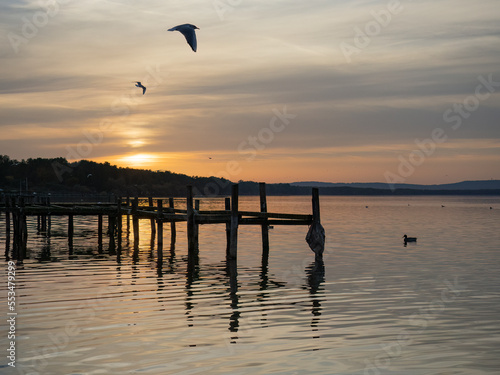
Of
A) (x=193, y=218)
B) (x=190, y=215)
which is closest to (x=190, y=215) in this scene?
(x=190, y=215)

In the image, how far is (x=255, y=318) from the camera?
14203 mm

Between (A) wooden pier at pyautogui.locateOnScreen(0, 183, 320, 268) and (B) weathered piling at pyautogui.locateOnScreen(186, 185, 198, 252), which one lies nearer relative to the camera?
(A) wooden pier at pyautogui.locateOnScreen(0, 183, 320, 268)

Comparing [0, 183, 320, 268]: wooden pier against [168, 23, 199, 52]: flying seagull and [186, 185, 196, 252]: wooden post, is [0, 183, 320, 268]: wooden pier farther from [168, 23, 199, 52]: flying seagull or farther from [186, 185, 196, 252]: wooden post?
[168, 23, 199, 52]: flying seagull

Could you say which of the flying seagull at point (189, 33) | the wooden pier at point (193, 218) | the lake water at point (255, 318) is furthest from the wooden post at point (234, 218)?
the flying seagull at point (189, 33)

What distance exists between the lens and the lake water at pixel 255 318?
10539mm

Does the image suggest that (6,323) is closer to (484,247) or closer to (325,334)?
(325,334)

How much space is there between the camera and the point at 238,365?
1037 cm

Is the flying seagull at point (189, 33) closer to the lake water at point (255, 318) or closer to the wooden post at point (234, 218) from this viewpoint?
the lake water at point (255, 318)

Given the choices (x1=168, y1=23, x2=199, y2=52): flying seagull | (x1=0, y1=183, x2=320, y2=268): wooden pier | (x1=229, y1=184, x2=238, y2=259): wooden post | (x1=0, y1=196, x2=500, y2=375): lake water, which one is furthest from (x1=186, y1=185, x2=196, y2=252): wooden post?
(x1=168, y1=23, x2=199, y2=52): flying seagull

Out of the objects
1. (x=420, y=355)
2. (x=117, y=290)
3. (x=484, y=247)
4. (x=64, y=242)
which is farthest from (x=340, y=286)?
(x=64, y=242)

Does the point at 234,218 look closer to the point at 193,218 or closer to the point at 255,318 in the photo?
the point at 193,218

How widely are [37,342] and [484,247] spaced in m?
31.9

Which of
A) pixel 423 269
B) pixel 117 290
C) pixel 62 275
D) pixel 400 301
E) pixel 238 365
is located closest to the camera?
pixel 238 365

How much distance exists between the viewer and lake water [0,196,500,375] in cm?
1054
